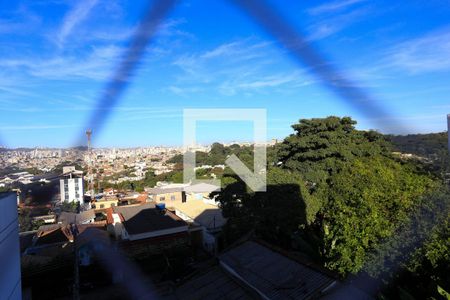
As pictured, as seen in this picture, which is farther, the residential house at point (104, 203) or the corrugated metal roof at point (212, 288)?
the residential house at point (104, 203)

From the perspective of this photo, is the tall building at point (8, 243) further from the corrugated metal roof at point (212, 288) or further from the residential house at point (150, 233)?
the residential house at point (150, 233)

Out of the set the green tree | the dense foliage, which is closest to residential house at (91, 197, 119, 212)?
the dense foliage

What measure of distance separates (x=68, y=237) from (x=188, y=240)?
4063 millimetres

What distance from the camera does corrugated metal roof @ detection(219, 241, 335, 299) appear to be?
4.30 meters

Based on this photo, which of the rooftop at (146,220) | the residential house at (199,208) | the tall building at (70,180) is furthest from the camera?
the residential house at (199,208)

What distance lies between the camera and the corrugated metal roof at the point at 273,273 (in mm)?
4301

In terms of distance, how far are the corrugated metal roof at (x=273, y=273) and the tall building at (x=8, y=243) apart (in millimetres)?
3344

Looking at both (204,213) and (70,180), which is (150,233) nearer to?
(204,213)

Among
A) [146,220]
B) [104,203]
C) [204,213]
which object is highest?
[146,220]

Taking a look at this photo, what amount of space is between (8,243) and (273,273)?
3938 mm

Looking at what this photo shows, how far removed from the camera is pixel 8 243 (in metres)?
1.82

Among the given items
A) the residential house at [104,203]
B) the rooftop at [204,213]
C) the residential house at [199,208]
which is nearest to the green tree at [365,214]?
the residential house at [199,208]

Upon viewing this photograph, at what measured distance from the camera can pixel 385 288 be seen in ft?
13.6

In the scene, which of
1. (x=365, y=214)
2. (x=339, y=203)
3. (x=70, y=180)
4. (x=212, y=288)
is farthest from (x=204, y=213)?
(x=70, y=180)
